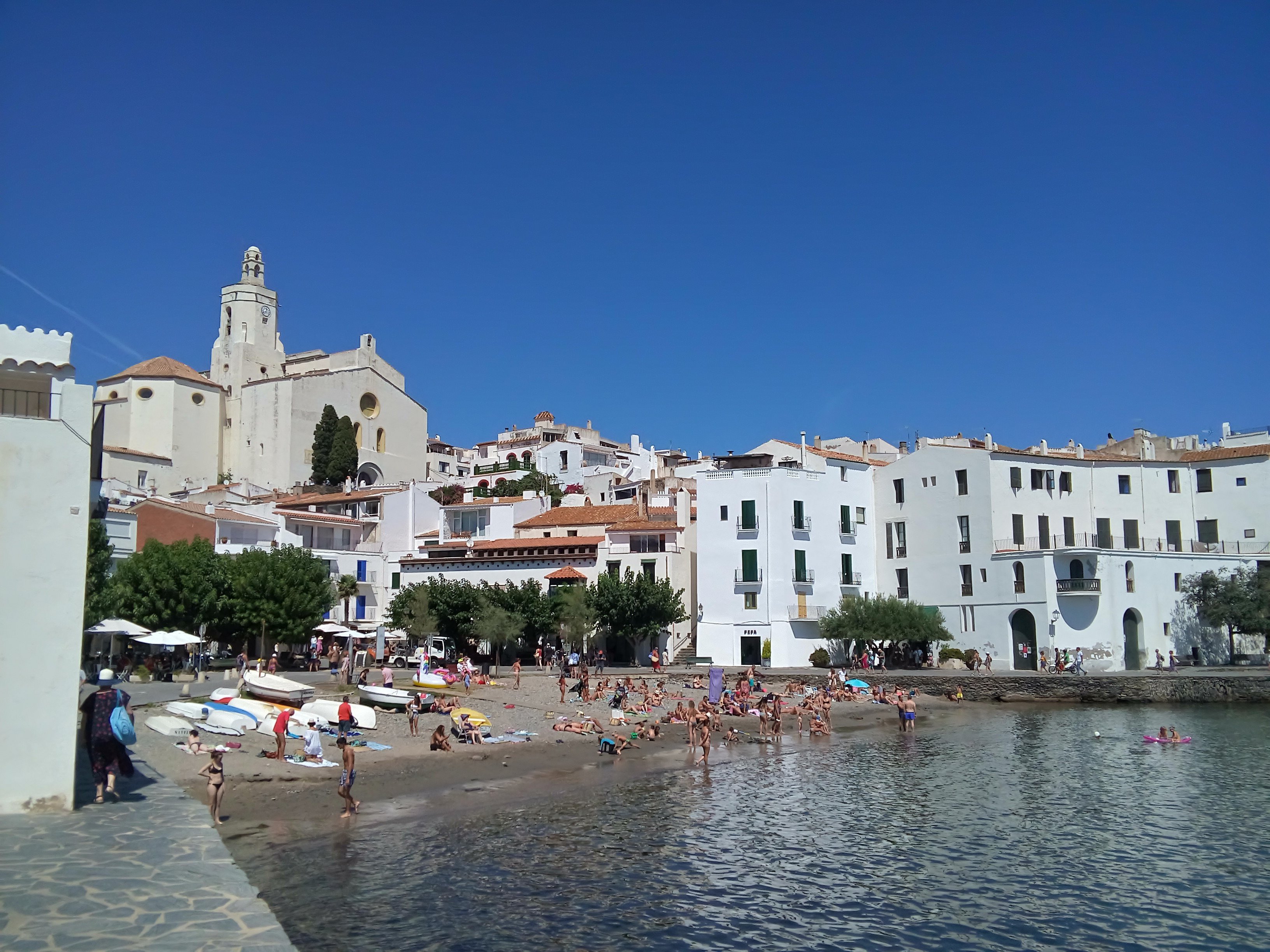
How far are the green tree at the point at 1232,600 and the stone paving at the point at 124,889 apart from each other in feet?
159

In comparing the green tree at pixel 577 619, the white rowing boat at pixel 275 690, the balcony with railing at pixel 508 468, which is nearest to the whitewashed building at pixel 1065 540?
the green tree at pixel 577 619

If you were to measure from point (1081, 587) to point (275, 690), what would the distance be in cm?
3665

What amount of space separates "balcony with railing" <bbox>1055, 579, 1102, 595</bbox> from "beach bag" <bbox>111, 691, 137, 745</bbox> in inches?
1714

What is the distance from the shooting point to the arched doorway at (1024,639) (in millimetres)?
48438

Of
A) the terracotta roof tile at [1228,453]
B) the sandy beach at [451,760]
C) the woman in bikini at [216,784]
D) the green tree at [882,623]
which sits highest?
the terracotta roof tile at [1228,453]

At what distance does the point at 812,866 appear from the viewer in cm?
1694

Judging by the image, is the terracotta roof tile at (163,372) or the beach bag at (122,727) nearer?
the beach bag at (122,727)

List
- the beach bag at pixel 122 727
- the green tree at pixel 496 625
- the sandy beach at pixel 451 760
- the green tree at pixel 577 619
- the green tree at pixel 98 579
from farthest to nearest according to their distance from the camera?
the green tree at pixel 577 619, the green tree at pixel 496 625, the green tree at pixel 98 579, the sandy beach at pixel 451 760, the beach bag at pixel 122 727

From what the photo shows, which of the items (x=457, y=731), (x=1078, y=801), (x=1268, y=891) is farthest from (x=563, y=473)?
(x=1268, y=891)

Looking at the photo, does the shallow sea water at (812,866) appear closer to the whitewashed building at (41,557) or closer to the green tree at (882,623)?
the whitewashed building at (41,557)

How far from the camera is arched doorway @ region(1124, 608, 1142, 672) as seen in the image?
49.0 m

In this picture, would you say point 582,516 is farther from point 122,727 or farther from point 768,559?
point 122,727

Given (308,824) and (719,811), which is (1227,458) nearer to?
(719,811)

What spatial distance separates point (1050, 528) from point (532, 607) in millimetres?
26146
